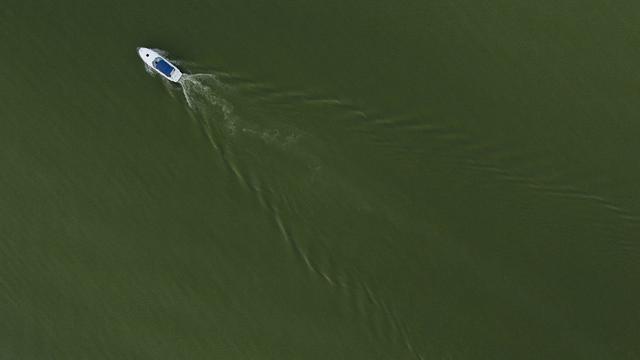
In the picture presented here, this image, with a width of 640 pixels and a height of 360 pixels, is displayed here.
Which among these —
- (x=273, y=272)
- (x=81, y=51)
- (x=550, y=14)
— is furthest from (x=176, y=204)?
(x=550, y=14)

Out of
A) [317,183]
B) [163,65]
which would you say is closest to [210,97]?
[163,65]

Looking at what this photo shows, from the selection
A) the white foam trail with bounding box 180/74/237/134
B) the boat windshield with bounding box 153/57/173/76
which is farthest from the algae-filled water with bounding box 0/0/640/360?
the boat windshield with bounding box 153/57/173/76

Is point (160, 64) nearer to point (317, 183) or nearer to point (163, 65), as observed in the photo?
point (163, 65)

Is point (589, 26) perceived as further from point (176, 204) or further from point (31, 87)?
point (31, 87)

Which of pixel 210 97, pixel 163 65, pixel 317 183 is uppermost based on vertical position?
pixel 163 65

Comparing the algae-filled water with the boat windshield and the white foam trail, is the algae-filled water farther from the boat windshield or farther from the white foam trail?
the boat windshield
